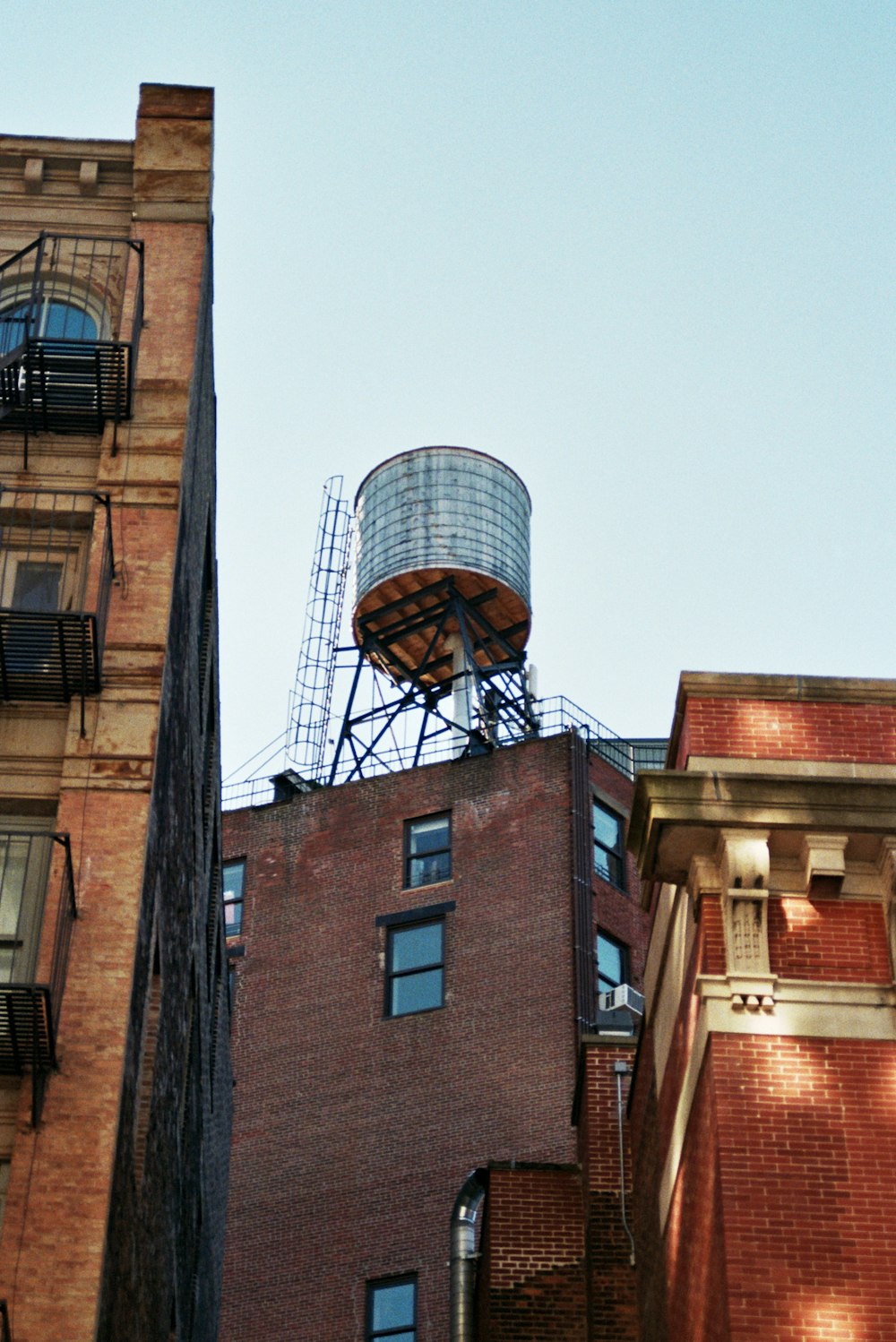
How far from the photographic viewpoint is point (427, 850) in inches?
1710

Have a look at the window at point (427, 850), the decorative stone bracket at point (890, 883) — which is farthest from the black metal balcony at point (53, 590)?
the window at point (427, 850)

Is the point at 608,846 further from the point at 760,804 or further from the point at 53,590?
the point at 760,804

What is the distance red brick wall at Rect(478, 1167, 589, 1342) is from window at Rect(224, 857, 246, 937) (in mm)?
19062

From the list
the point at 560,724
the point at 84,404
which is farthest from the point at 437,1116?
the point at 84,404

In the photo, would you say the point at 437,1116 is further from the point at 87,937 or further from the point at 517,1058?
the point at 87,937

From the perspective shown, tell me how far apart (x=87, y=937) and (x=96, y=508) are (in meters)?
4.33

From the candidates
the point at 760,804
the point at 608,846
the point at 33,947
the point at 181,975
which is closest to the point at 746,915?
the point at 760,804

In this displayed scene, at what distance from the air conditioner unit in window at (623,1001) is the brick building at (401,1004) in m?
1.72

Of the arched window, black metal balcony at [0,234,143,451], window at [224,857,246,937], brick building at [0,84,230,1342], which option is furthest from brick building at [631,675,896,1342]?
window at [224,857,246,937]

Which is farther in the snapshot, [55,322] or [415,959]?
[415,959]

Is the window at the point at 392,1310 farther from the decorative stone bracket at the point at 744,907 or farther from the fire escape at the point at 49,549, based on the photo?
the decorative stone bracket at the point at 744,907

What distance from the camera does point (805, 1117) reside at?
14.6m

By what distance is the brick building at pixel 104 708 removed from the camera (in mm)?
15172

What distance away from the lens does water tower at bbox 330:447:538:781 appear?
50094 millimetres
